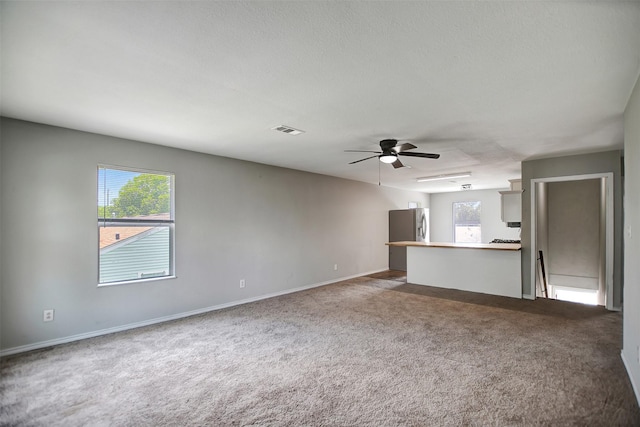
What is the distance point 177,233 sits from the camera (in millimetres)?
4422

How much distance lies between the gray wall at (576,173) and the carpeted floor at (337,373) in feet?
2.75

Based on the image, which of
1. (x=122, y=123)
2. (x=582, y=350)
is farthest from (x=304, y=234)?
(x=582, y=350)

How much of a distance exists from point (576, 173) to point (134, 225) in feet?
20.7

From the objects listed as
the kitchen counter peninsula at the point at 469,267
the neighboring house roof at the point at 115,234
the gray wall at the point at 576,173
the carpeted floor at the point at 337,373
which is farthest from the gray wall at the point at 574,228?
the neighboring house roof at the point at 115,234

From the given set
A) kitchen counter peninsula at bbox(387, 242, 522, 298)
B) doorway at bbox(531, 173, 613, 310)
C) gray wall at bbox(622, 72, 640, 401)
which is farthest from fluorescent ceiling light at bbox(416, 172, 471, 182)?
gray wall at bbox(622, 72, 640, 401)

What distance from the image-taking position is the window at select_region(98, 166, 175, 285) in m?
3.82

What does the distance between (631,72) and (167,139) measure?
444 cm

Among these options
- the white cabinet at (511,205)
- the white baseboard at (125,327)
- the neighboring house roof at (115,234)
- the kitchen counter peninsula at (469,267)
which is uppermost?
the white cabinet at (511,205)

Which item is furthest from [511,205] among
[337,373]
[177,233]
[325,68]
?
[177,233]

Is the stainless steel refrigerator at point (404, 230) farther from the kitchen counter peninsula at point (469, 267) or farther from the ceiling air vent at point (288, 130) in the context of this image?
the ceiling air vent at point (288, 130)

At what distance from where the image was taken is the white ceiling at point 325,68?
1646mm

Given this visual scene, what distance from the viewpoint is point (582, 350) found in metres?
3.17

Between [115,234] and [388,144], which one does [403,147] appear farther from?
[115,234]

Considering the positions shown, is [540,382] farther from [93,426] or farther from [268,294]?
[268,294]
